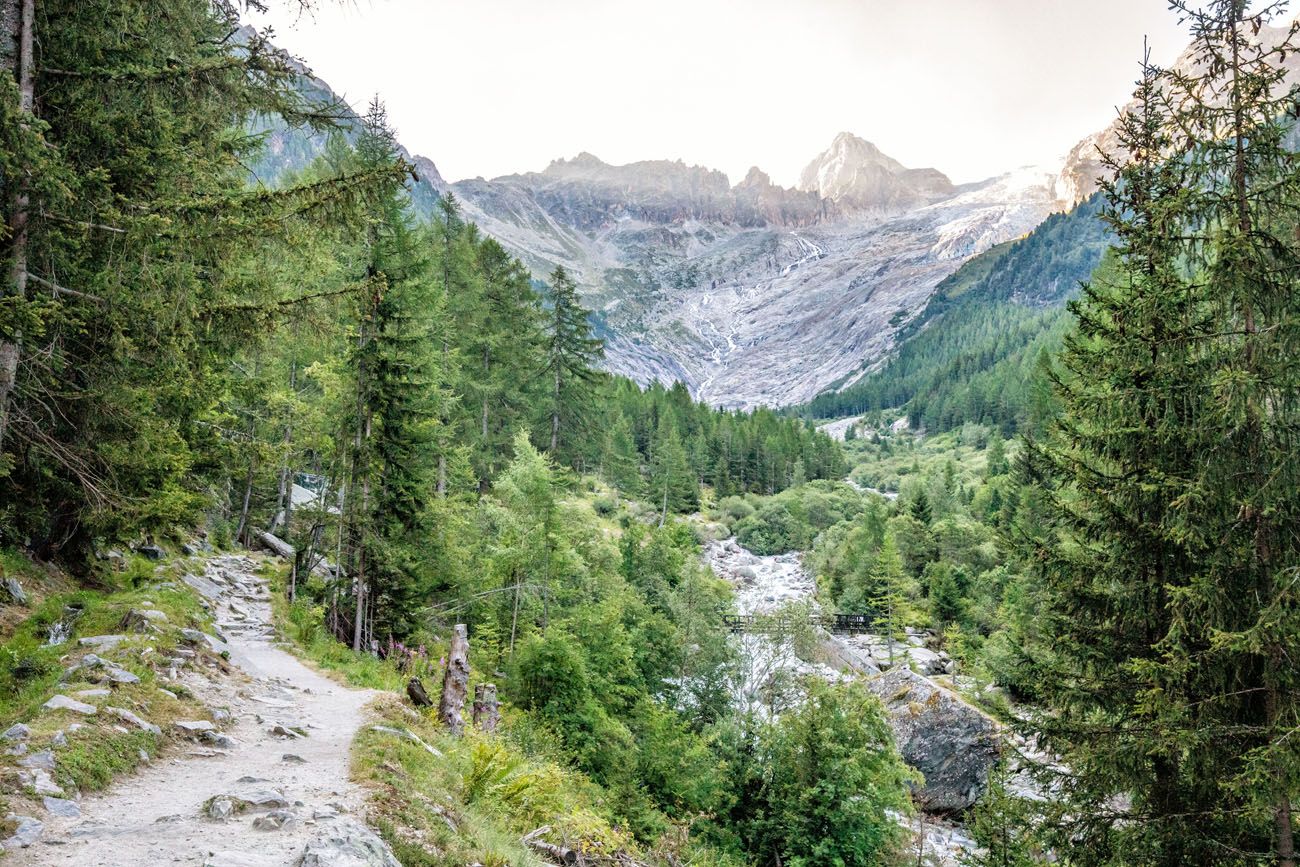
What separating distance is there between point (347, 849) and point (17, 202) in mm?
6350

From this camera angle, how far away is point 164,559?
15930mm

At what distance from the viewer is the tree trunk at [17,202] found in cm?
590

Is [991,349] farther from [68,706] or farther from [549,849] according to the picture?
[68,706]

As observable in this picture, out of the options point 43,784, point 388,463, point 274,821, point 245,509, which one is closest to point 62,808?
point 43,784

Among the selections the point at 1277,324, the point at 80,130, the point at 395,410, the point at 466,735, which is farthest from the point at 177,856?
the point at 395,410

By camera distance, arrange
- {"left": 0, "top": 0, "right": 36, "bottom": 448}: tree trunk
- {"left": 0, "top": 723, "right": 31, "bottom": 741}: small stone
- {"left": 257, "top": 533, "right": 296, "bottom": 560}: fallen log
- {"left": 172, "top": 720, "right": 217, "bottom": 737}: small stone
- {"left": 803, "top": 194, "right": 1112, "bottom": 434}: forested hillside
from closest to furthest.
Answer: {"left": 0, "top": 723, "right": 31, "bottom": 741}: small stone, {"left": 0, "top": 0, "right": 36, "bottom": 448}: tree trunk, {"left": 172, "top": 720, "right": 217, "bottom": 737}: small stone, {"left": 257, "top": 533, "right": 296, "bottom": 560}: fallen log, {"left": 803, "top": 194, "right": 1112, "bottom": 434}: forested hillside

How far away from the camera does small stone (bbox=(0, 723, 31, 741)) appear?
17.2 ft

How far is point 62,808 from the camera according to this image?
15.5ft

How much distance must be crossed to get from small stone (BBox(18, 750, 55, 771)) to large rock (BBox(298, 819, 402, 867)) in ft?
7.61

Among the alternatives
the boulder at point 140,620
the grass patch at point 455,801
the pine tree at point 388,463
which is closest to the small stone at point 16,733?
the grass patch at point 455,801

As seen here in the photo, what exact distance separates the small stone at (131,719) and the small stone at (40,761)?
4.15ft

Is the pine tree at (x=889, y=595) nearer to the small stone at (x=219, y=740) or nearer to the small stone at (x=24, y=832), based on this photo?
the small stone at (x=219, y=740)

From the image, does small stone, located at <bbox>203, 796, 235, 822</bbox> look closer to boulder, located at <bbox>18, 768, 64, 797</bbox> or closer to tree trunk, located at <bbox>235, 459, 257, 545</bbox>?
boulder, located at <bbox>18, 768, 64, 797</bbox>

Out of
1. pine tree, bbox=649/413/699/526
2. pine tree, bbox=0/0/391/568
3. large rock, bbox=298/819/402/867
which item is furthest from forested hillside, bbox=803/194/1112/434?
large rock, bbox=298/819/402/867
